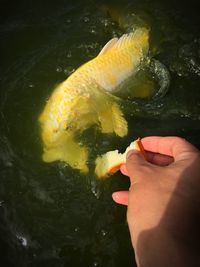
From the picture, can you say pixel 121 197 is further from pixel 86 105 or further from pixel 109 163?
pixel 86 105

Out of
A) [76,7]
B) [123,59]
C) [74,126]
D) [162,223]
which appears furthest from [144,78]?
[162,223]

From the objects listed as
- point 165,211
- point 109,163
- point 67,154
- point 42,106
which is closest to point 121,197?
point 109,163

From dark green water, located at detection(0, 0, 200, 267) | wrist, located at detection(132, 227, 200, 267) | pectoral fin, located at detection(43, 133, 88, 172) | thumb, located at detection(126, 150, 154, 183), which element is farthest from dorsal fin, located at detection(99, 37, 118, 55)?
wrist, located at detection(132, 227, 200, 267)

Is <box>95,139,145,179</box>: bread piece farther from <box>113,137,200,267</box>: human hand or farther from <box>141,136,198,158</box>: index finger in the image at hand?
<box>113,137,200,267</box>: human hand

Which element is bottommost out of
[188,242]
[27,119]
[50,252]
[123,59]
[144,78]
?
[50,252]

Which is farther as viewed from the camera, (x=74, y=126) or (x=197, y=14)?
(x=197, y=14)

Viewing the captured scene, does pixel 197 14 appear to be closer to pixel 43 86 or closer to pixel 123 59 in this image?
pixel 123 59
